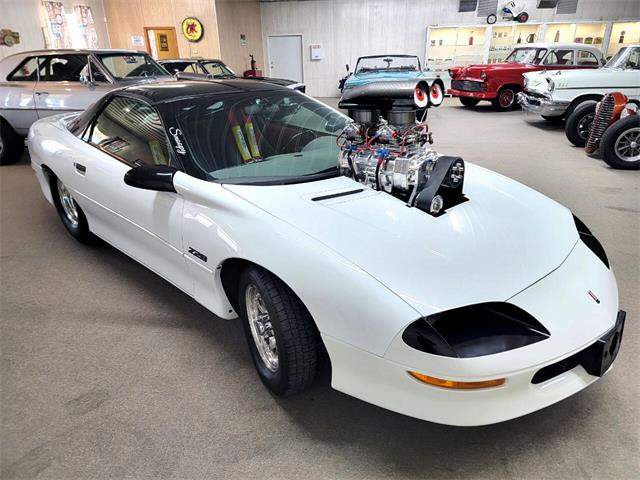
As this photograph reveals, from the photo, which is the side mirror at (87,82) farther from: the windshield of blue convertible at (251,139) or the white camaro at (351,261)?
the windshield of blue convertible at (251,139)

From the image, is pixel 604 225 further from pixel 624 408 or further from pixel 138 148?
pixel 138 148

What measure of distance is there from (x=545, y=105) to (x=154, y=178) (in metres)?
7.93

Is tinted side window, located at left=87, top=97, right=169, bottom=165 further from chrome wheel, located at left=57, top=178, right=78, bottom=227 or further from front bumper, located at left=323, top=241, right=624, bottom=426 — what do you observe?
front bumper, located at left=323, top=241, right=624, bottom=426

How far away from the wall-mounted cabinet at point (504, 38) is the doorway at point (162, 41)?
8024 mm

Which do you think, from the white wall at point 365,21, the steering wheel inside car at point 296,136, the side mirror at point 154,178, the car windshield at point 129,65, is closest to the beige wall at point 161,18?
the white wall at point 365,21

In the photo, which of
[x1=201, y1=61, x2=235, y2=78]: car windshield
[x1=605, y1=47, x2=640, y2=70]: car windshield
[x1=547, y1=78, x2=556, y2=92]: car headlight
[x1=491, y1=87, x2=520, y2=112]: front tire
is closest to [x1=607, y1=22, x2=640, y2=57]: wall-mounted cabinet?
[x1=491, y1=87, x2=520, y2=112]: front tire

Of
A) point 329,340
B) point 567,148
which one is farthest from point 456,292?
point 567,148

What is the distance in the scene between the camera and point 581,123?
6.82 meters

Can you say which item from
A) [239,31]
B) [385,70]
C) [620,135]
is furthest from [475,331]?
[239,31]

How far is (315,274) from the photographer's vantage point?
59.1 inches

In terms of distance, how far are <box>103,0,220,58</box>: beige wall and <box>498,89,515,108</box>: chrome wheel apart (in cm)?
795

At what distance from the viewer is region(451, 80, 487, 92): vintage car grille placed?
10.5 meters

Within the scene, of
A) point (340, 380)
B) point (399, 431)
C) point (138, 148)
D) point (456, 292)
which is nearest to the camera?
point (456, 292)

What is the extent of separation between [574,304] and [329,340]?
87cm
